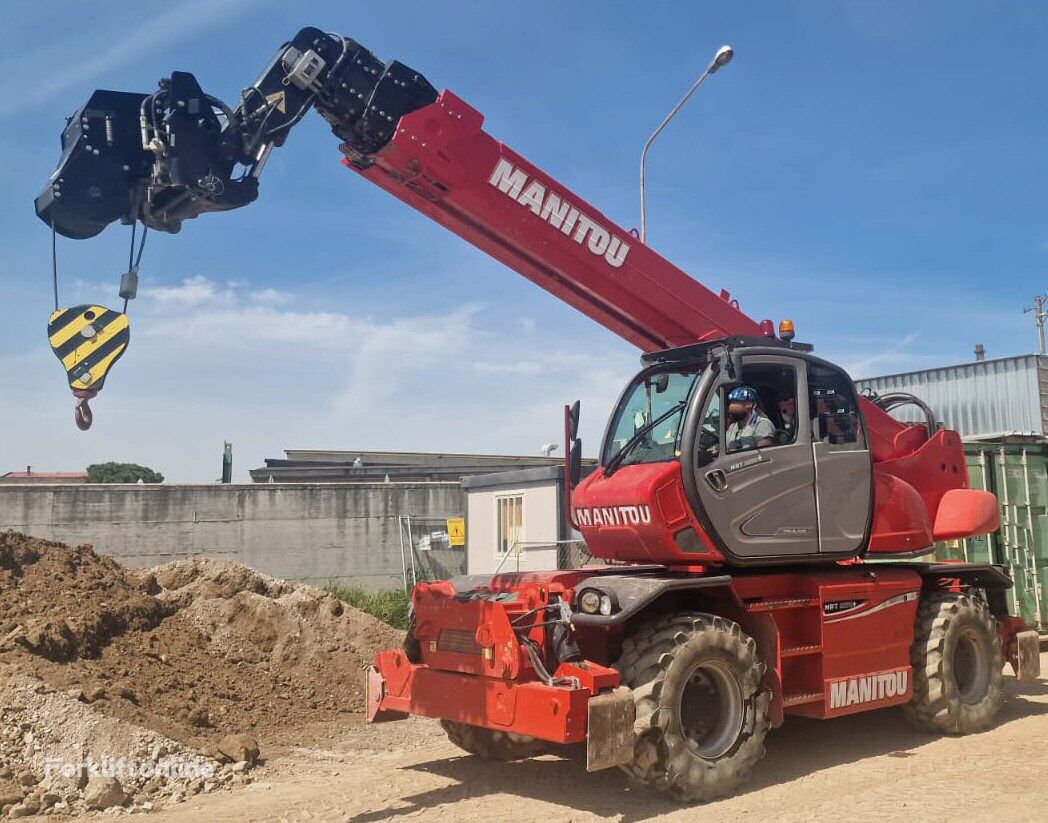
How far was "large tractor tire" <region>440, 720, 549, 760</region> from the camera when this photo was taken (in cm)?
744

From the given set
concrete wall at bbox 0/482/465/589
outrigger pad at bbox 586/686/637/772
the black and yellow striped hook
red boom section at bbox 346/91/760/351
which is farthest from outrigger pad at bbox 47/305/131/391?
concrete wall at bbox 0/482/465/589

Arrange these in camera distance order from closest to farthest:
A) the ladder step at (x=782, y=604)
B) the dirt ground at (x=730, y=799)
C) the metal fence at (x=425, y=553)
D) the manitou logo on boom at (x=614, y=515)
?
the dirt ground at (x=730, y=799), the manitou logo on boom at (x=614, y=515), the ladder step at (x=782, y=604), the metal fence at (x=425, y=553)

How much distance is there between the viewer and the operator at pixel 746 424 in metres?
6.97

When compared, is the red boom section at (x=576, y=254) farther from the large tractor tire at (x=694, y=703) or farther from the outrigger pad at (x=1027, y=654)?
the large tractor tire at (x=694, y=703)

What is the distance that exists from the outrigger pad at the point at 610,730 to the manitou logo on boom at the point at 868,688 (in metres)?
2.07

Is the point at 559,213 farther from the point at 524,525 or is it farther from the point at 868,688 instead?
the point at 524,525

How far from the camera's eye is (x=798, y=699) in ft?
23.2

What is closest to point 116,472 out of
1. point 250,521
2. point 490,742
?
point 250,521

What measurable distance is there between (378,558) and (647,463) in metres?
11.8

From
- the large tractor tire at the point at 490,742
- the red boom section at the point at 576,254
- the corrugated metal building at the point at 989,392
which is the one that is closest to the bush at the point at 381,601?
the large tractor tire at the point at 490,742

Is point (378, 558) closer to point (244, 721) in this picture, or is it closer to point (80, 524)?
point (80, 524)

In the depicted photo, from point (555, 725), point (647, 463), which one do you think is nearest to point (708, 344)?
point (647, 463)

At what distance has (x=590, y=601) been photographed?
6328 mm

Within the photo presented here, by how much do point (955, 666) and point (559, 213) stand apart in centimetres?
516
